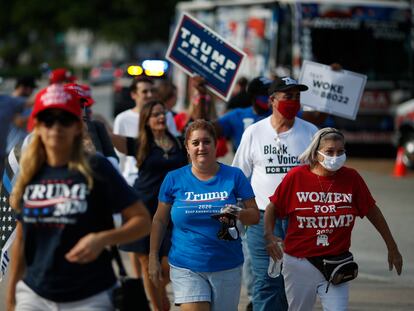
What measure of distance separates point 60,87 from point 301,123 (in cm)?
300

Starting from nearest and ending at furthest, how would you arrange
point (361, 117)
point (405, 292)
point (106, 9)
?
point (405, 292), point (361, 117), point (106, 9)

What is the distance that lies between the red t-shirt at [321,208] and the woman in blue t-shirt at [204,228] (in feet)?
1.10

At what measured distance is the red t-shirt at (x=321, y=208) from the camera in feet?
21.7

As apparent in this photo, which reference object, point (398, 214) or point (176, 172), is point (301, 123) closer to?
point (176, 172)

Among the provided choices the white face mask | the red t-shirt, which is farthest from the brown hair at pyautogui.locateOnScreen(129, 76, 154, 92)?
the white face mask

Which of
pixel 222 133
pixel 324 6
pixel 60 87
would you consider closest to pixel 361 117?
pixel 324 6

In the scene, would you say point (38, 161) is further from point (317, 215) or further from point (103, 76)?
point (103, 76)

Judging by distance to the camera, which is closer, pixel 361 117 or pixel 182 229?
pixel 182 229

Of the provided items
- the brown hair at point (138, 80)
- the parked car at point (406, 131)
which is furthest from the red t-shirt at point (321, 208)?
the parked car at point (406, 131)

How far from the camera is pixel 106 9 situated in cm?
6325

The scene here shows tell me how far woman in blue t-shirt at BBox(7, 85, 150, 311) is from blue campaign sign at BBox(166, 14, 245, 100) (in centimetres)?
439

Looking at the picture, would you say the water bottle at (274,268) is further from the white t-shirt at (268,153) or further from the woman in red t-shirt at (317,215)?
the white t-shirt at (268,153)

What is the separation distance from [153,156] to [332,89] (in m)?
1.94

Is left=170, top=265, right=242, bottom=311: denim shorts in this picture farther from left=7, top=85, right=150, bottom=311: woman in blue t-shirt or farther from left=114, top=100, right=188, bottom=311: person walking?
left=114, top=100, right=188, bottom=311: person walking
